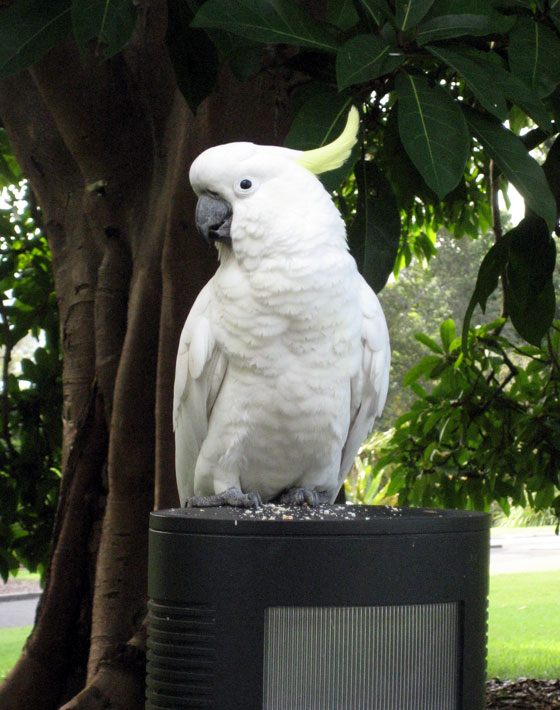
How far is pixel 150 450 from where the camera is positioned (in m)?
2.39

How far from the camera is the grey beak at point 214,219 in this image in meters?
1.50

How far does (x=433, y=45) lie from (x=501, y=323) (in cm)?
179

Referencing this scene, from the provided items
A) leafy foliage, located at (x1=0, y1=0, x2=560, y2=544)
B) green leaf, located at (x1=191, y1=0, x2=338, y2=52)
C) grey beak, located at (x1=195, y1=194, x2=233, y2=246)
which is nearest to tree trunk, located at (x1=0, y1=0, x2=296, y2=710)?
leafy foliage, located at (x1=0, y1=0, x2=560, y2=544)

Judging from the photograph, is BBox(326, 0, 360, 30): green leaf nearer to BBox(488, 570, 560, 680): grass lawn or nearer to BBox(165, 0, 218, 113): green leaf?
BBox(165, 0, 218, 113): green leaf

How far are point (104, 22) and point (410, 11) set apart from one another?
0.44m

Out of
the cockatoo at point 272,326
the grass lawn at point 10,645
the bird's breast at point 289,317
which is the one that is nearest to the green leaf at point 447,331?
the cockatoo at point 272,326

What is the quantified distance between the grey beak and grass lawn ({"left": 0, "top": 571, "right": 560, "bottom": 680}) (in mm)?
3911

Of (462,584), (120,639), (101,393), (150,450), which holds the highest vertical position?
(101,393)

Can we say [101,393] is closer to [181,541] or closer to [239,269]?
[239,269]

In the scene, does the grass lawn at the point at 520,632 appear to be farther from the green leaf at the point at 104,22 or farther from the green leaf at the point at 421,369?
the green leaf at the point at 104,22

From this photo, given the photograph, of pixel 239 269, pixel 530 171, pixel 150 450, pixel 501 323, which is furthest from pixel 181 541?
pixel 501 323

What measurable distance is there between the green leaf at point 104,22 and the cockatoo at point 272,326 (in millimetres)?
295

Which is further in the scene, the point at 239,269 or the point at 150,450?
the point at 150,450

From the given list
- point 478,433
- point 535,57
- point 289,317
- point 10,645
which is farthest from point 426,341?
point 10,645
